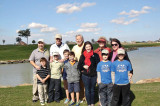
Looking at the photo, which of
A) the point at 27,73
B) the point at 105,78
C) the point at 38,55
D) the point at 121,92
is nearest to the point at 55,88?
the point at 38,55

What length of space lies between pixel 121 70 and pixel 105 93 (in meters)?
0.87

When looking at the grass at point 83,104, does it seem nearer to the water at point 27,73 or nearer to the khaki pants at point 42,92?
the khaki pants at point 42,92

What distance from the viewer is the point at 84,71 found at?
485cm

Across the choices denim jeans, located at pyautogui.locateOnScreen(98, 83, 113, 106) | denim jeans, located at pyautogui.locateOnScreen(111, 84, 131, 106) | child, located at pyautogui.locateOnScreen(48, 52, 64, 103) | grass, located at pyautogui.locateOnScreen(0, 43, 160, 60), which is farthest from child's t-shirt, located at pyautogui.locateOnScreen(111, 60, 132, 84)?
grass, located at pyautogui.locateOnScreen(0, 43, 160, 60)

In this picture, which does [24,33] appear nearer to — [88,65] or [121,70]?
[88,65]

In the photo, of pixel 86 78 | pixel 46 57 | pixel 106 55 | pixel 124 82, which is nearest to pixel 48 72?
pixel 46 57

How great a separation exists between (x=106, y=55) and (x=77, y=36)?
116 centimetres

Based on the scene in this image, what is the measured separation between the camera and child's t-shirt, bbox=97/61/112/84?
4.53 metres

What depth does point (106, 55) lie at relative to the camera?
14.8 ft

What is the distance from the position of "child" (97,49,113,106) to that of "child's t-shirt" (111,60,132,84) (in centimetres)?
19

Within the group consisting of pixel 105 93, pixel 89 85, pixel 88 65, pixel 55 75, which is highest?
pixel 88 65

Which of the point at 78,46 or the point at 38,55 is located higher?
the point at 78,46

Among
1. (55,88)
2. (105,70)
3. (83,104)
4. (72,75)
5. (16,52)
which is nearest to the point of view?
(105,70)

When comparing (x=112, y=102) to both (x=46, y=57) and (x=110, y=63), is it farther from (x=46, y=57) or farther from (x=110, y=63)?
(x=46, y=57)
